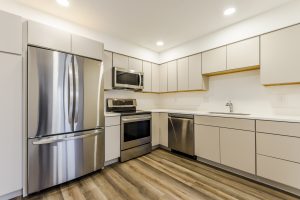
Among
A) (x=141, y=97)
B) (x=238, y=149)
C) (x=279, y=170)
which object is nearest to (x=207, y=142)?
(x=238, y=149)

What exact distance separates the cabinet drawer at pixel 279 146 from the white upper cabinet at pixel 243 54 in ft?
3.87

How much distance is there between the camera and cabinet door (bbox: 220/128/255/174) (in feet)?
6.99

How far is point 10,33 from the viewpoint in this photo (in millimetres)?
1730

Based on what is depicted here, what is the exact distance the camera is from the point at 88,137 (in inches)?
89.7

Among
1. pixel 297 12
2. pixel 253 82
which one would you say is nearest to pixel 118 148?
pixel 253 82

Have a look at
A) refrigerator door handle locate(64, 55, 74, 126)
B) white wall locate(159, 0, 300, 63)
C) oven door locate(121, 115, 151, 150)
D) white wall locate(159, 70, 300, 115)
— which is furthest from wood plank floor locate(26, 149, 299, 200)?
white wall locate(159, 0, 300, 63)

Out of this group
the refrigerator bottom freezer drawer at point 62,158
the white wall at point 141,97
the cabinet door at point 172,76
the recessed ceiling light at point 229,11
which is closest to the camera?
the refrigerator bottom freezer drawer at point 62,158

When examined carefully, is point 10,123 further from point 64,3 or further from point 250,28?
point 250,28

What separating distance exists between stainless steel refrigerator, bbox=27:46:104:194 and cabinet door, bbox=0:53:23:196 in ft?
0.41

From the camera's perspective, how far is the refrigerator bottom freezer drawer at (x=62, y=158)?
1811 millimetres

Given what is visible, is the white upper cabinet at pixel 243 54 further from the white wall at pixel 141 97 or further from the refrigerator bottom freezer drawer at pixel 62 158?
the refrigerator bottom freezer drawer at pixel 62 158

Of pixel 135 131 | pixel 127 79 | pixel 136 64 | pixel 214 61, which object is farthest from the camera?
pixel 136 64

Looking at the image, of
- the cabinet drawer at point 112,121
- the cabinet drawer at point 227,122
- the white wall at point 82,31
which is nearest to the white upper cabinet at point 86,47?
the white wall at point 82,31

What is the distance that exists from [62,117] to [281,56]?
3.26m
